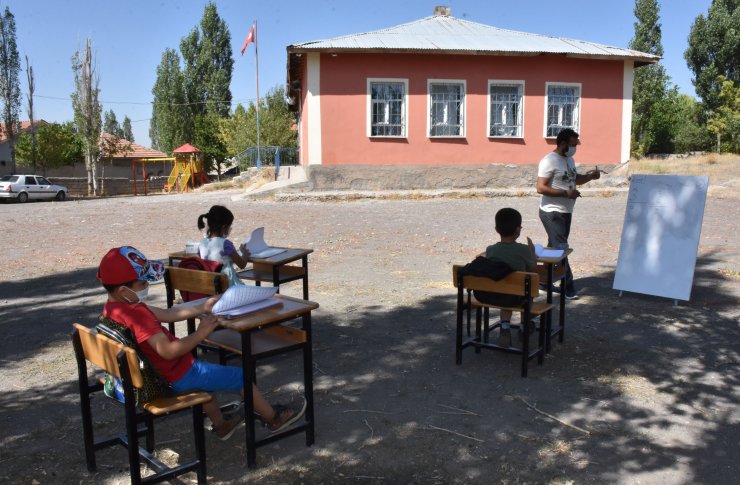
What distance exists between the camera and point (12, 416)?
161 inches

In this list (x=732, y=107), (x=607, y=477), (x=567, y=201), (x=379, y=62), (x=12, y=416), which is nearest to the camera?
(x=607, y=477)

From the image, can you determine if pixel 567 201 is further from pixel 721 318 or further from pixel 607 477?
pixel 607 477

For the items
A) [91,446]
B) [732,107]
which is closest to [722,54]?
[732,107]

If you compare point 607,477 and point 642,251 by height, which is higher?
point 642,251

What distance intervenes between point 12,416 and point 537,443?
11.0 ft

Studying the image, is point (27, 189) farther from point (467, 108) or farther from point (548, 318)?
point (548, 318)

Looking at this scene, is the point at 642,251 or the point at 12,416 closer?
the point at 12,416

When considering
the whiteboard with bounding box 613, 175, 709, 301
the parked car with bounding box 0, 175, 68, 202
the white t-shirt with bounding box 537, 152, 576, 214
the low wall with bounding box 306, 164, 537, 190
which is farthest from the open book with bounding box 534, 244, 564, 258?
the parked car with bounding box 0, 175, 68, 202

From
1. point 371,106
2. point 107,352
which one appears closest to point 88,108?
point 371,106

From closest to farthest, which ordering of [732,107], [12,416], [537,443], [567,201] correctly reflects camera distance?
[537,443], [12,416], [567,201], [732,107]

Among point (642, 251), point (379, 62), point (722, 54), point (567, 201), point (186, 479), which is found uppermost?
point (722, 54)

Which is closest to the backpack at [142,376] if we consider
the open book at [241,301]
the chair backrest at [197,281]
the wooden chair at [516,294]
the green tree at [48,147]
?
the open book at [241,301]

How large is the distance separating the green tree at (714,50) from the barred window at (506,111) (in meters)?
25.7

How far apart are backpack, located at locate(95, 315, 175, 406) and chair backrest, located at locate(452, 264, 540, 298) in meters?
2.32
